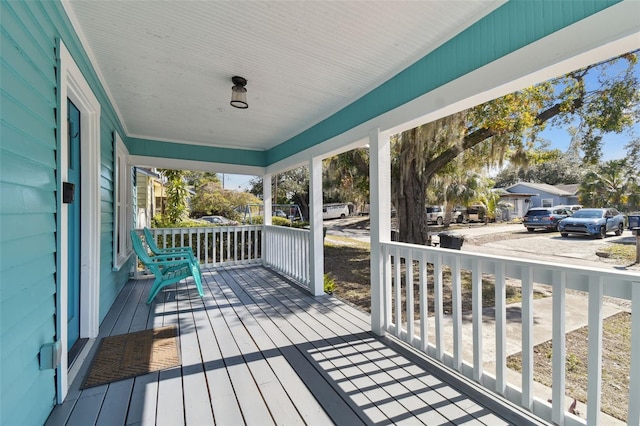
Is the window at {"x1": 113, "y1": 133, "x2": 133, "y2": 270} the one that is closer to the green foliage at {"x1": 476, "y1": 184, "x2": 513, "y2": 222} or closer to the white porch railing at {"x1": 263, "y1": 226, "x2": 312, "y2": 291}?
the white porch railing at {"x1": 263, "y1": 226, "x2": 312, "y2": 291}

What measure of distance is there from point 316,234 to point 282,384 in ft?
7.70

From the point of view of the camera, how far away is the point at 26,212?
4.54 feet

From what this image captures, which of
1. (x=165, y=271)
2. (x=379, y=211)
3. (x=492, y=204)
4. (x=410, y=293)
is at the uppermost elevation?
(x=492, y=204)

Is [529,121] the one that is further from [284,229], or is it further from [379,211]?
[284,229]

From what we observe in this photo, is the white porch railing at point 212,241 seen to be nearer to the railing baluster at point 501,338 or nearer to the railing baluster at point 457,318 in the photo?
the railing baluster at point 457,318

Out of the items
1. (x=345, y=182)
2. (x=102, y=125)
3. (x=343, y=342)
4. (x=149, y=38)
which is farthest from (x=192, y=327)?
(x=345, y=182)

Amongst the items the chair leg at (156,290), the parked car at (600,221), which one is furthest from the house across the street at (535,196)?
the chair leg at (156,290)

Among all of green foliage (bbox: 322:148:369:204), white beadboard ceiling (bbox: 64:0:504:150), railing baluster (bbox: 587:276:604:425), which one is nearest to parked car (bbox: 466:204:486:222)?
green foliage (bbox: 322:148:369:204)

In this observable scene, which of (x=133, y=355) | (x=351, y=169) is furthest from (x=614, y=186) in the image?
(x=133, y=355)

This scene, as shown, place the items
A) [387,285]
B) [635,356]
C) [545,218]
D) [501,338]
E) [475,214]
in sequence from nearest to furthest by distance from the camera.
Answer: [635,356] < [501,338] < [387,285] < [545,218] < [475,214]

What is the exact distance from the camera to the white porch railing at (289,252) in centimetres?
452

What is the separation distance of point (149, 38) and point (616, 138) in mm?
7823

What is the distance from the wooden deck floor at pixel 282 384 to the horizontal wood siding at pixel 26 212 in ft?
1.69

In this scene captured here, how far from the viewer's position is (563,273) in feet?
5.10
